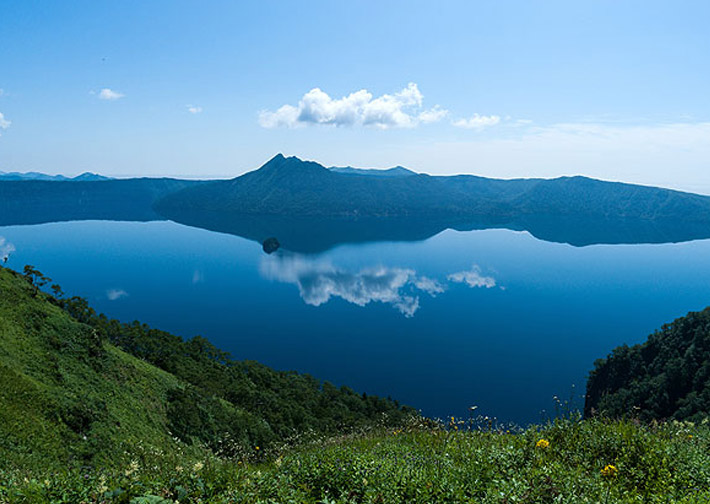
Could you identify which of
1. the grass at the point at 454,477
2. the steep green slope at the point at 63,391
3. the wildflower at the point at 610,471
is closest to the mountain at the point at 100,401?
the steep green slope at the point at 63,391

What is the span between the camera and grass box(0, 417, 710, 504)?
6254mm

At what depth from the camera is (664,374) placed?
71.4 meters

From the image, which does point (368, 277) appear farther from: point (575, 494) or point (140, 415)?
point (575, 494)

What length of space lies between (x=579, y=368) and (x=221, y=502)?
114394 mm

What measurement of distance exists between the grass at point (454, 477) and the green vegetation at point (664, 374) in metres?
56.5

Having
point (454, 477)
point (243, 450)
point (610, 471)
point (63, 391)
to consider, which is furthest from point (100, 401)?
point (610, 471)

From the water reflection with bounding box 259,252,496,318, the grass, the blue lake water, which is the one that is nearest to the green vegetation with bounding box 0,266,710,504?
the grass

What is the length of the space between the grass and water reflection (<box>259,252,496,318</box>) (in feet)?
424

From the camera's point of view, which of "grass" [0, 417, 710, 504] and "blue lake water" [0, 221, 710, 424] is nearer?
"grass" [0, 417, 710, 504]

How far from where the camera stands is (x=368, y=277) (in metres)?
189

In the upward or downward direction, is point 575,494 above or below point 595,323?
above

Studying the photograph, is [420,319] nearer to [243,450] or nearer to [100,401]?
[100,401]

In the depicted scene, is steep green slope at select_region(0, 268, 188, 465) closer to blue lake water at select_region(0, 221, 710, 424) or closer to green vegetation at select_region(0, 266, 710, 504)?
green vegetation at select_region(0, 266, 710, 504)

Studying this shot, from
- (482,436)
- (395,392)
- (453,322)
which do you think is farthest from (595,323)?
(482,436)
